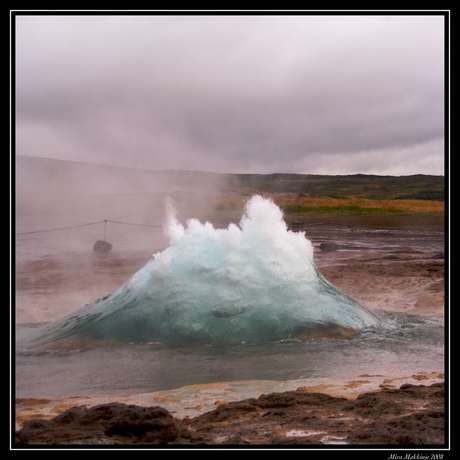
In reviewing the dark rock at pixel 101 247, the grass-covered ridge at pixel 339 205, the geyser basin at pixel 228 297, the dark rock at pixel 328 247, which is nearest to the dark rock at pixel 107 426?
the geyser basin at pixel 228 297

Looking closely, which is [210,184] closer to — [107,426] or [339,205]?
[339,205]

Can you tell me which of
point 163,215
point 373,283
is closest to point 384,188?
point 163,215

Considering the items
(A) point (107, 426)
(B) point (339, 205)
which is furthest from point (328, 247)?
(A) point (107, 426)

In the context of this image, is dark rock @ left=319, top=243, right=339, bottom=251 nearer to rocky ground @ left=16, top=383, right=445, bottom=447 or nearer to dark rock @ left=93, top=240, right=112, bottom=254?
dark rock @ left=93, top=240, right=112, bottom=254

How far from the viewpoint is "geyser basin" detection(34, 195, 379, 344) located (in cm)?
675

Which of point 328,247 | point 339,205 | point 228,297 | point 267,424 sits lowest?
point 267,424

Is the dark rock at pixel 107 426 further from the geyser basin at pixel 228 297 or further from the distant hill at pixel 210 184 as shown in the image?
the distant hill at pixel 210 184

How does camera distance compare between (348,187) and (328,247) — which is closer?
(328,247)

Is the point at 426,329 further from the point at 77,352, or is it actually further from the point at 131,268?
the point at 131,268

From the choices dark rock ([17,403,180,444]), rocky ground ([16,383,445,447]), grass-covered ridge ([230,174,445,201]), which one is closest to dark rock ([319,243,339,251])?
grass-covered ridge ([230,174,445,201])

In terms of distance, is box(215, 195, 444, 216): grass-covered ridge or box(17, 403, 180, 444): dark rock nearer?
box(17, 403, 180, 444): dark rock

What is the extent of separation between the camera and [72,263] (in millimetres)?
15172

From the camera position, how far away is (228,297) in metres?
6.98
